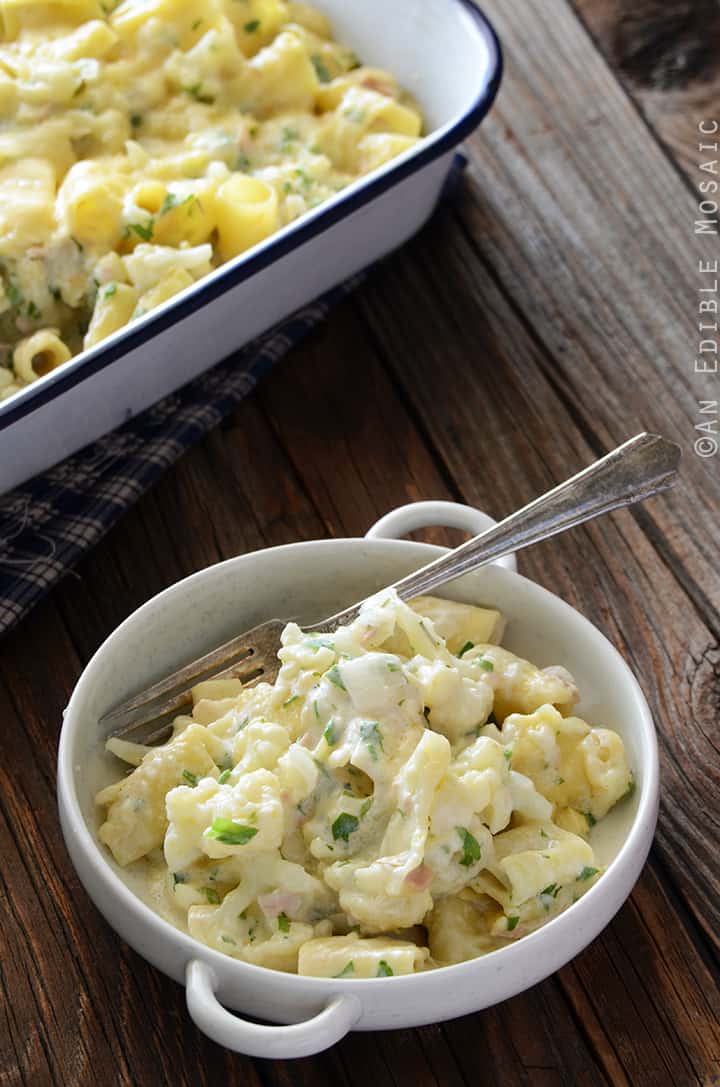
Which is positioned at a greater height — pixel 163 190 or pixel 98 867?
pixel 163 190

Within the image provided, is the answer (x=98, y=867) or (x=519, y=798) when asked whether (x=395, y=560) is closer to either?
(x=519, y=798)

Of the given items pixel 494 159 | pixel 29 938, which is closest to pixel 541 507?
pixel 29 938

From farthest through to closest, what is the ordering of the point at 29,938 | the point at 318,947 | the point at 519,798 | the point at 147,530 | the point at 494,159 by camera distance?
1. the point at 494,159
2. the point at 147,530
3. the point at 29,938
4. the point at 519,798
5. the point at 318,947

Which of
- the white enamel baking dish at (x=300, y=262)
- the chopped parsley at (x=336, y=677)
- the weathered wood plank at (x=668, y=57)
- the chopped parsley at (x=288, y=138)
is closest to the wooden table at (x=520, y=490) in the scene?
the weathered wood plank at (x=668, y=57)

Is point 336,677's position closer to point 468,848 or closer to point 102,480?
point 468,848

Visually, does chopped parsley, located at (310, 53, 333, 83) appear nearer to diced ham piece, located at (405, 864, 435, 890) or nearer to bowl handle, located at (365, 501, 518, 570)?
bowl handle, located at (365, 501, 518, 570)

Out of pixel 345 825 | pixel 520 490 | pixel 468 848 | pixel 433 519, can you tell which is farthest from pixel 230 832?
pixel 520 490
